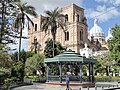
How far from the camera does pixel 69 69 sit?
4891 cm

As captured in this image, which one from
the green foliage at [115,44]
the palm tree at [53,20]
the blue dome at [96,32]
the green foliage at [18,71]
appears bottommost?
the green foliage at [18,71]

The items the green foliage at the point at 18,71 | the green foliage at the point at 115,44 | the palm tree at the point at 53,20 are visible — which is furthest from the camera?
the palm tree at the point at 53,20

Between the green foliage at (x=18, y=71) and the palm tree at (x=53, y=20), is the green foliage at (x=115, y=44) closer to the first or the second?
the palm tree at (x=53, y=20)

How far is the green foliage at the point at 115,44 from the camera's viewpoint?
42.4 m

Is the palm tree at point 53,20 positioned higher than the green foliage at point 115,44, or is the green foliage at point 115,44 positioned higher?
the palm tree at point 53,20

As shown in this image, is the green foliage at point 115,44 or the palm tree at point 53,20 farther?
the palm tree at point 53,20

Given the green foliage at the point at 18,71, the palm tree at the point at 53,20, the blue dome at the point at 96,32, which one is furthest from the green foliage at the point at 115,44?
the blue dome at the point at 96,32

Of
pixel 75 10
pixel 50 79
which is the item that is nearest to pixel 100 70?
pixel 75 10

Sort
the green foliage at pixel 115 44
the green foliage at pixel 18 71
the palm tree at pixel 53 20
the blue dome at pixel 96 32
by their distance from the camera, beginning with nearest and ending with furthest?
the green foliage at pixel 18 71 → the green foliage at pixel 115 44 → the palm tree at pixel 53 20 → the blue dome at pixel 96 32

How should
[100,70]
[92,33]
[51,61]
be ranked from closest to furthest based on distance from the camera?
1. [51,61]
2. [100,70]
3. [92,33]

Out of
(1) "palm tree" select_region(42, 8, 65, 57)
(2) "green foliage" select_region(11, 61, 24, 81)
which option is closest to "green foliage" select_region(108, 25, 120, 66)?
(1) "palm tree" select_region(42, 8, 65, 57)

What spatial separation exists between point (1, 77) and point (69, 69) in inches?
1252

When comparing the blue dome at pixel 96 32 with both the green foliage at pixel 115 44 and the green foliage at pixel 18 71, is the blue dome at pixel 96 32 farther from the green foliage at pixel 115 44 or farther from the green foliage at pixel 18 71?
the green foliage at pixel 18 71

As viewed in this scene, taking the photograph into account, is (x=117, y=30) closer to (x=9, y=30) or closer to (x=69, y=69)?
(x=69, y=69)
